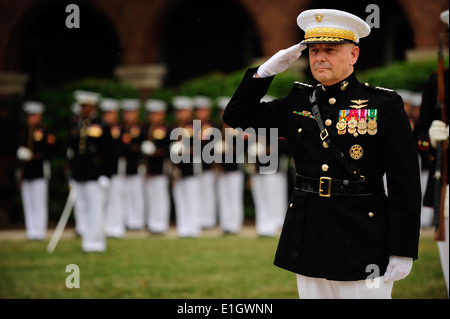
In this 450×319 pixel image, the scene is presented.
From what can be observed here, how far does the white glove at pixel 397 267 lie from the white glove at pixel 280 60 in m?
1.15

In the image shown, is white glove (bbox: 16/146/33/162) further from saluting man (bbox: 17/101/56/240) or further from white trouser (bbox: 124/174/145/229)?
white trouser (bbox: 124/174/145/229)

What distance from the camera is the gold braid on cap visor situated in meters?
3.59

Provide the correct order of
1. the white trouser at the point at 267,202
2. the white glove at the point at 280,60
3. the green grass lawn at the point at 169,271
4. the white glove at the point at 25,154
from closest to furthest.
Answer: the white glove at the point at 280,60
the green grass lawn at the point at 169,271
the white trouser at the point at 267,202
the white glove at the point at 25,154

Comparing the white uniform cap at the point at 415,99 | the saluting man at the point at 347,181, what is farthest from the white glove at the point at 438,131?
the white uniform cap at the point at 415,99

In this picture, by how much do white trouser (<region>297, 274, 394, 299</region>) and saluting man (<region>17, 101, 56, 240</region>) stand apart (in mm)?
8966

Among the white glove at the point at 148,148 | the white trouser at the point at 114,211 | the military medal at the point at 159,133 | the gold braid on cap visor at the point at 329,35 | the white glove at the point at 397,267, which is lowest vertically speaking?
the white trouser at the point at 114,211

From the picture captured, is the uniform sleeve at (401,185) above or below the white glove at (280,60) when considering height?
below

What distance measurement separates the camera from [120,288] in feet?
23.4

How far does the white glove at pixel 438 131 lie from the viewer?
5.24 meters

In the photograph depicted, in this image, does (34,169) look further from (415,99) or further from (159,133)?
(415,99)

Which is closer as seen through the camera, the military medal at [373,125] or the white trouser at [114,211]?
the military medal at [373,125]

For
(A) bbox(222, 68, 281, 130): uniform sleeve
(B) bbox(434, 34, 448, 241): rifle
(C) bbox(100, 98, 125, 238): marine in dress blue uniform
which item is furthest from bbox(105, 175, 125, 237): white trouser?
(A) bbox(222, 68, 281, 130): uniform sleeve

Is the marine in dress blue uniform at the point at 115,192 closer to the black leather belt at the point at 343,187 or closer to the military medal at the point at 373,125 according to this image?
the black leather belt at the point at 343,187
